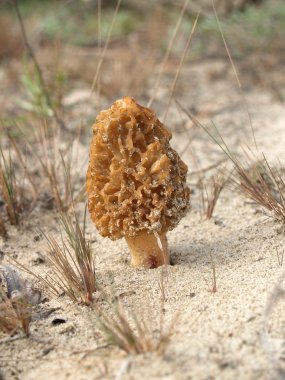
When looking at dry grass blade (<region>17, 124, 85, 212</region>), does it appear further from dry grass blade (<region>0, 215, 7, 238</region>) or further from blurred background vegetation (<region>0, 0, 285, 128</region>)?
blurred background vegetation (<region>0, 0, 285, 128</region>)

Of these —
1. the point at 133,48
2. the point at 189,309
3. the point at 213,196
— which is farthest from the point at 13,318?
the point at 133,48

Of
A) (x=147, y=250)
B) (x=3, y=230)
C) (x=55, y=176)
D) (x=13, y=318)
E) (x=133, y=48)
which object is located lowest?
(x=13, y=318)

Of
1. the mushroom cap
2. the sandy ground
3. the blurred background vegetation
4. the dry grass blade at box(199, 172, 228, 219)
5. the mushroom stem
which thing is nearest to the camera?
the sandy ground

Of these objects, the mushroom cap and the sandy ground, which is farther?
the mushroom cap

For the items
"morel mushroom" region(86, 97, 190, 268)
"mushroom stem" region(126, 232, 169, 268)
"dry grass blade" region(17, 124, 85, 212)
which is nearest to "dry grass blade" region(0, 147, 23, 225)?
"dry grass blade" region(17, 124, 85, 212)

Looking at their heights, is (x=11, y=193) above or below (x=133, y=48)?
below

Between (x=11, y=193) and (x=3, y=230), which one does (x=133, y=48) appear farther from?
(x=3, y=230)
